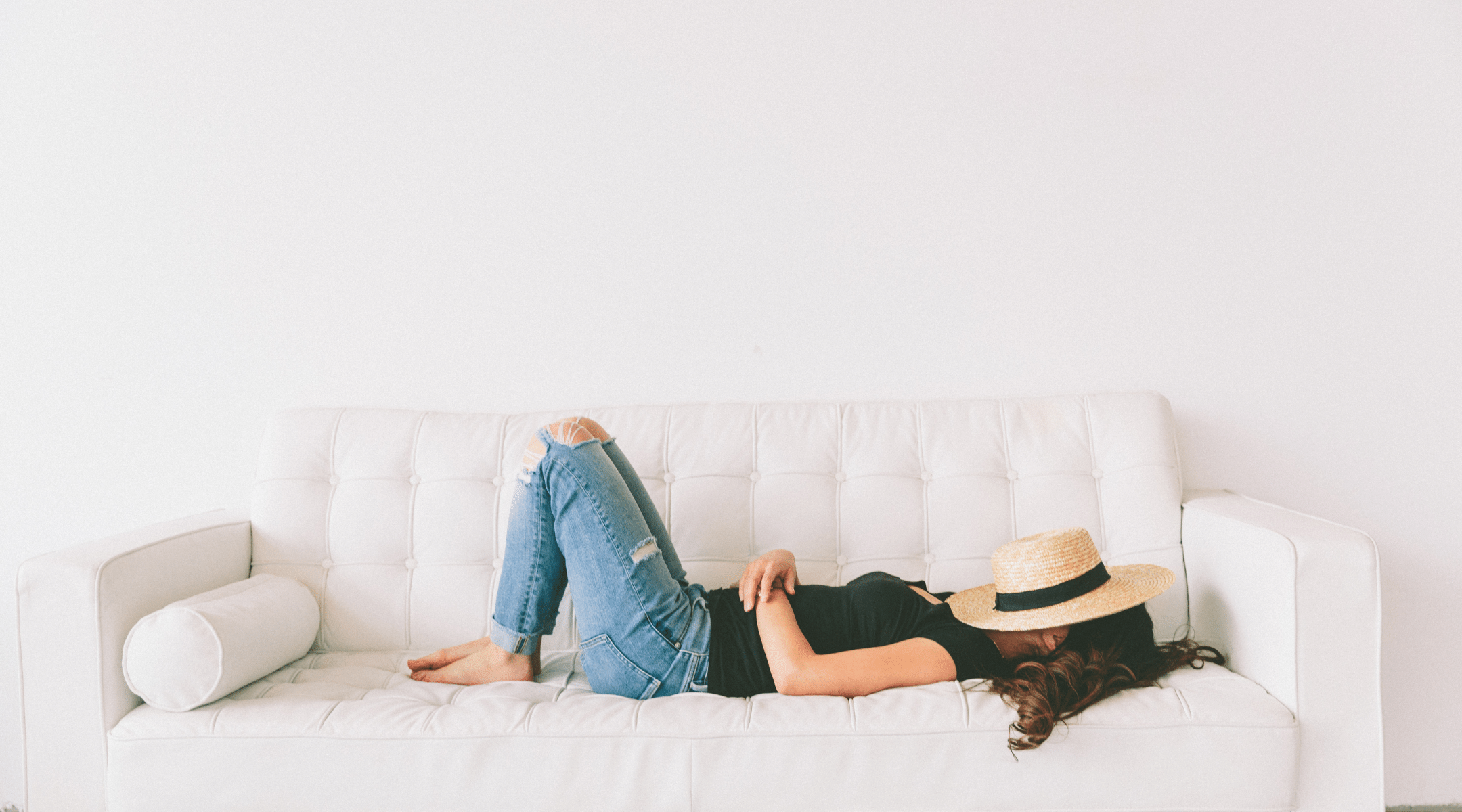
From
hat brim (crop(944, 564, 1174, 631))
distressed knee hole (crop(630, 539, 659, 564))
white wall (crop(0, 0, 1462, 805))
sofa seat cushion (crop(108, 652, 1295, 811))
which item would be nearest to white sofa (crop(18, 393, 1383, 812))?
sofa seat cushion (crop(108, 652, 1295, 811))

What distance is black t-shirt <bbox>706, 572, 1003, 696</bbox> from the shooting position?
1295 mm

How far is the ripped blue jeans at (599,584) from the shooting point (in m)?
1.36

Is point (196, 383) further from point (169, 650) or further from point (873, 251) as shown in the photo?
point (873, 251)

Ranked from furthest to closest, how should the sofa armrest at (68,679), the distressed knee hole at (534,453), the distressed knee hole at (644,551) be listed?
the distressed knee hole at (534,453) < the distressed knee hole at (644,551) < the sofa armrest at (68,679)

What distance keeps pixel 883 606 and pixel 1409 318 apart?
1.55 metres

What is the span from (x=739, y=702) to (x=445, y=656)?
2.03 ft

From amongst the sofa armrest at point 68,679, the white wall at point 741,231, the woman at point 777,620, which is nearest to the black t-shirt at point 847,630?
the woman at point 777,620

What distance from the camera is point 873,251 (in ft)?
6.42

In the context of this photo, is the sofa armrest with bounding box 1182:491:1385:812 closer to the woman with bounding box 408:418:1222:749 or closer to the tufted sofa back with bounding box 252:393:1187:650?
the woman with bounding box 408:418:1222:749

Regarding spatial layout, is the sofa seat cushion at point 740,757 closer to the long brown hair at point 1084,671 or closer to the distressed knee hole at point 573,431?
the long brown hair at point 1084,671

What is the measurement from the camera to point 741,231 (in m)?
1.96

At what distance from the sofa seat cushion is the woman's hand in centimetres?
20

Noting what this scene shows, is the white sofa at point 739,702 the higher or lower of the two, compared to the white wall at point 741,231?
lower

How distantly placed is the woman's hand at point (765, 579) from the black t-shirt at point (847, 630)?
21 millimetres
